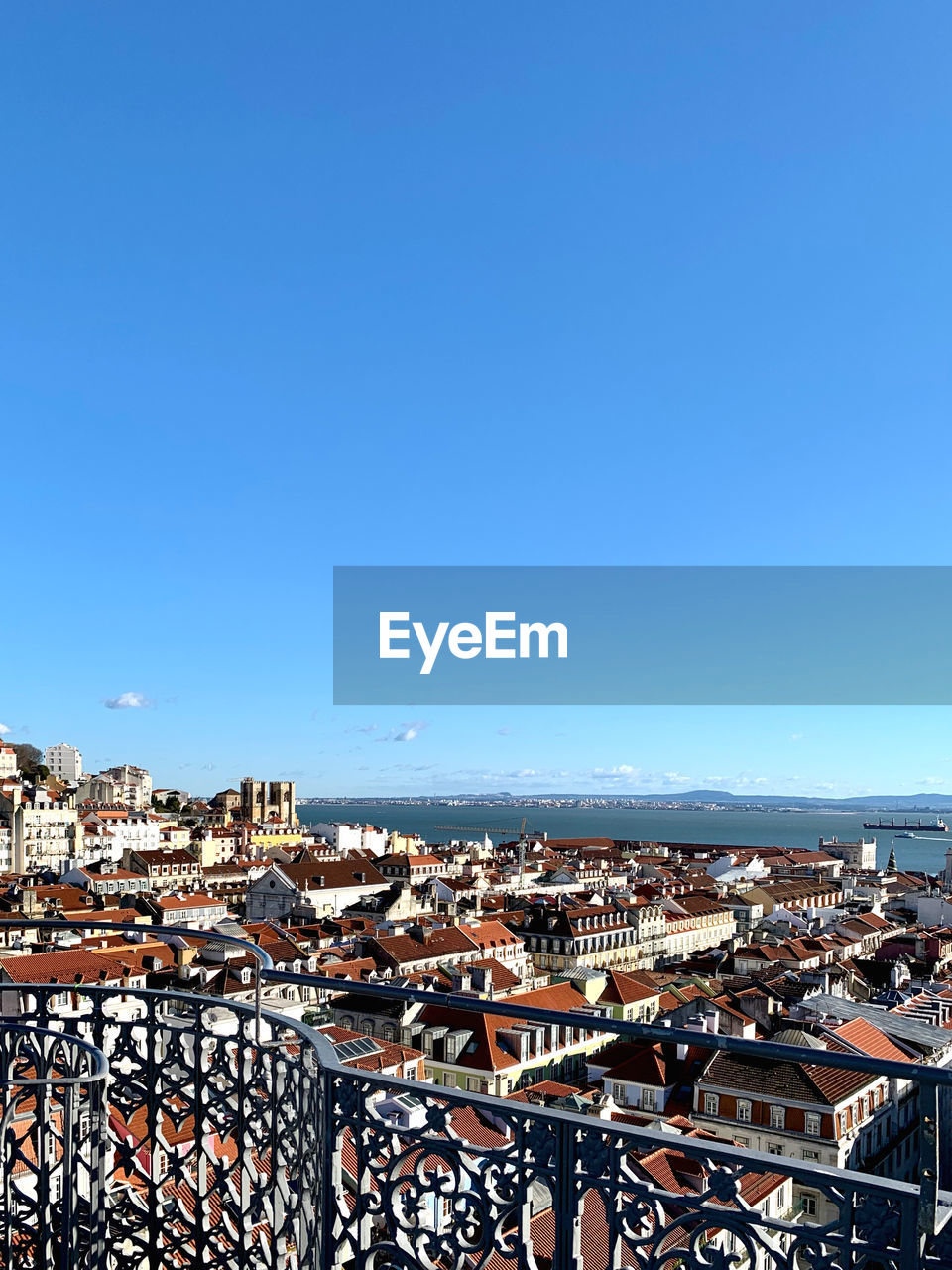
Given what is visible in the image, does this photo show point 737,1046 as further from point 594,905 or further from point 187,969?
point 594,905

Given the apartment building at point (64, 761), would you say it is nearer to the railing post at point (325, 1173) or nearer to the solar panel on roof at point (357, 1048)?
the solar panel on roof at point (357, 1048)

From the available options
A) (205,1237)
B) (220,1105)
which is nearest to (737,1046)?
(220,1105)

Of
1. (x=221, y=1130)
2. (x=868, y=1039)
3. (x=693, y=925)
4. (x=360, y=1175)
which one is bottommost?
(x=693, y=925)

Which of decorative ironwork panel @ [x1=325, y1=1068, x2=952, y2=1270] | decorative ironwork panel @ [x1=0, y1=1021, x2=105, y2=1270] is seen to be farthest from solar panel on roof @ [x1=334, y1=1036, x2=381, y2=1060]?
decorative ironwork panel @ [x1=325, y1=1068, x2=952, y2=1270]

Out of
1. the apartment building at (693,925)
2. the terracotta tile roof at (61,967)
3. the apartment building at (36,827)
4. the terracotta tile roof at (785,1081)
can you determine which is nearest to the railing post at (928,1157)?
the terracotta tile roof at (785,1081)

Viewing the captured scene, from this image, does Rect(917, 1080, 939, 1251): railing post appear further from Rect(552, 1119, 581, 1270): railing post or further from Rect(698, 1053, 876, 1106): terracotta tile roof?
Rect(698, 1053, 876, 1106): terracotta tile roof

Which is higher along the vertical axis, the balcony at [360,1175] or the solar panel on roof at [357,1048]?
the balcony at [360,1175]

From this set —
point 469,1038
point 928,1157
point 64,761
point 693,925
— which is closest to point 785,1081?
point 469,1038

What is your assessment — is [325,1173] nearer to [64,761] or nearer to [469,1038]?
[469,1038]
